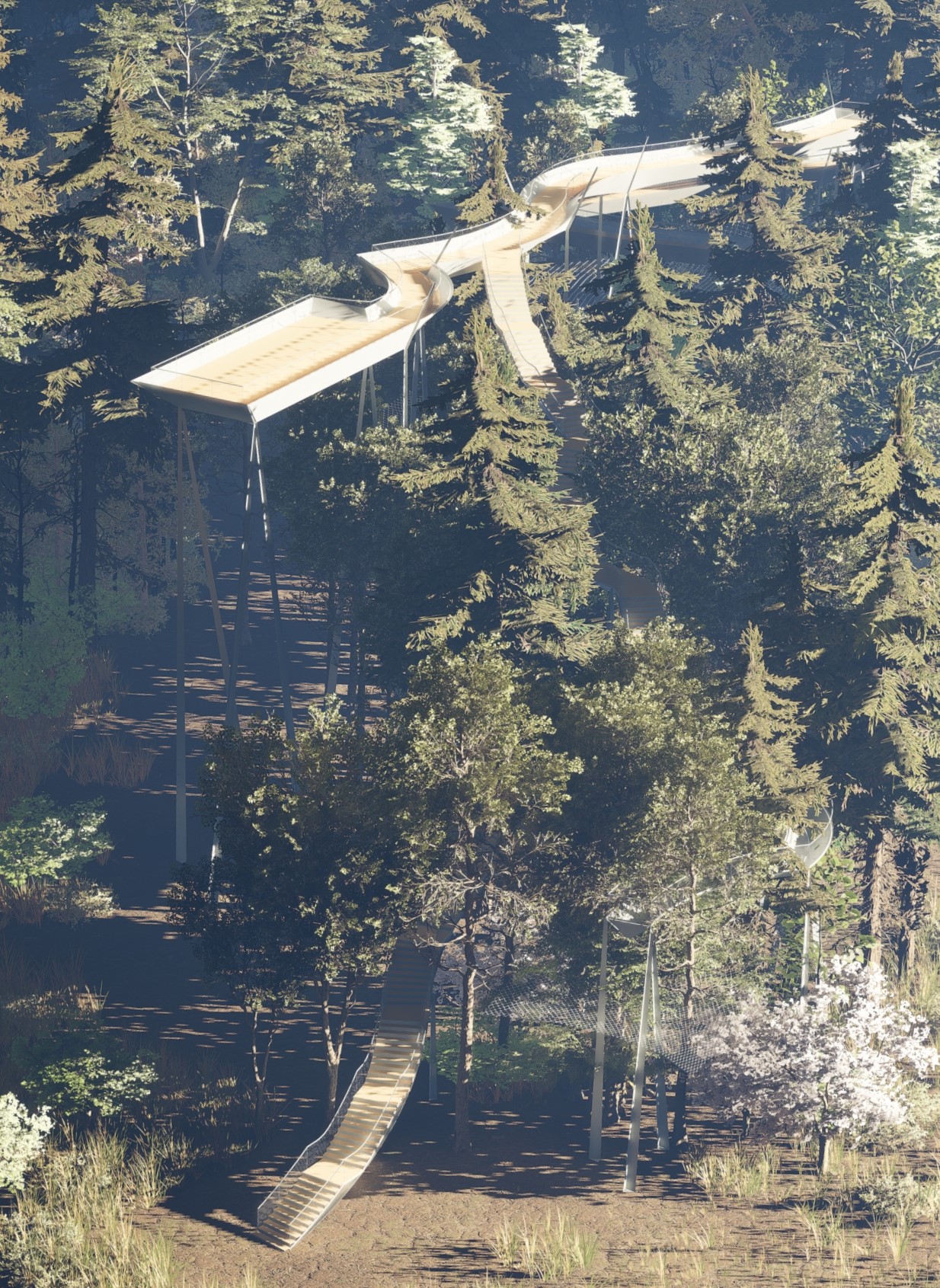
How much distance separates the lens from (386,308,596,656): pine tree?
5847 cm

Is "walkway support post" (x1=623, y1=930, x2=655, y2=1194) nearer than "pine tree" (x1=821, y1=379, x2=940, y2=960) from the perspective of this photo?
Yes

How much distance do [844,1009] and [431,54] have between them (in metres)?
73.7

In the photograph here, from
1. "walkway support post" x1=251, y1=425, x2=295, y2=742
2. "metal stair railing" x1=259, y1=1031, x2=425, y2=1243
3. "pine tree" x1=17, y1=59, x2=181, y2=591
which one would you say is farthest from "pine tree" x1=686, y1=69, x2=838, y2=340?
"metal stair railing" x1=259, y1=1031, x2=425, y2=1243

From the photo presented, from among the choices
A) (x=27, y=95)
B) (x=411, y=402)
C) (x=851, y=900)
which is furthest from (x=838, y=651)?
(x=27, y=95)

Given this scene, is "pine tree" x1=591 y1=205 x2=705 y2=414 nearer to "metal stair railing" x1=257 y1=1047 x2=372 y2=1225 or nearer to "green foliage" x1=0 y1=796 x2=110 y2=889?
"green foliage" x1=0 y1=796 x2=110 y2=889

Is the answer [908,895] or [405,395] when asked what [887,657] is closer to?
[908,895]

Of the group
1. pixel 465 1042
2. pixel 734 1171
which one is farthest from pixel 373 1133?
pixel 734 1171

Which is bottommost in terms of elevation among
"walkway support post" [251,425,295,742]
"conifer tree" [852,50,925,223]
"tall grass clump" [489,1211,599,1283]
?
"tall grass clump" [489,1211,599,1283]

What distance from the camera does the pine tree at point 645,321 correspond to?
73.8 m

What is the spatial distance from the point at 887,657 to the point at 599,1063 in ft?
53.4

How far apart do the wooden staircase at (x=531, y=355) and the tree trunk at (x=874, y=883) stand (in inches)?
635

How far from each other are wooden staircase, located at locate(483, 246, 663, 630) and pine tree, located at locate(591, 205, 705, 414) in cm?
390

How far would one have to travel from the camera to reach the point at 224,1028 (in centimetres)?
5797

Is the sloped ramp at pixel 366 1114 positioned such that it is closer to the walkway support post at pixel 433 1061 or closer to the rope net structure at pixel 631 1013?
the walkway support post at pixel 433 1061
